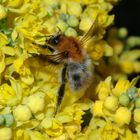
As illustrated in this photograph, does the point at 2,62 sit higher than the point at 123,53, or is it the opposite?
the point at 2,62

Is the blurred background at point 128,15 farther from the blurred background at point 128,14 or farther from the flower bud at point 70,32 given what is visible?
the flower bud at point 70,32

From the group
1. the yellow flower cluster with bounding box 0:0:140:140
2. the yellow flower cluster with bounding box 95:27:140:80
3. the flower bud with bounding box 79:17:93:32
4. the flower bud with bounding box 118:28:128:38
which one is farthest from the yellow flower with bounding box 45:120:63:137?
the flower bud with bounding box 118:28:128:38

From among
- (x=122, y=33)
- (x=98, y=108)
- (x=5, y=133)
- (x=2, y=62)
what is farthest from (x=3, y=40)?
(x=122, y=33)

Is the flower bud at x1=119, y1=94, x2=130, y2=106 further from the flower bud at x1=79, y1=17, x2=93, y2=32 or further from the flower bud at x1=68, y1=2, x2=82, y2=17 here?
the flower bud at x1=68, y1=2, x2=82, y2=17

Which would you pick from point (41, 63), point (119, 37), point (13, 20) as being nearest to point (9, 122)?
point (41, 63)

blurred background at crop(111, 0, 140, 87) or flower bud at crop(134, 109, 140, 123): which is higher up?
blurred background at crop(111, 0, 140, 87)

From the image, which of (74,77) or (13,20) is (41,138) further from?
(13,20)

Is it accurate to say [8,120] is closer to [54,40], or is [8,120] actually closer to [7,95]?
[7,95]
